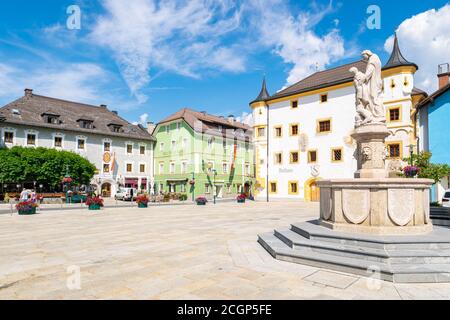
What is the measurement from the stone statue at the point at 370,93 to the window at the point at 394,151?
21198 mm

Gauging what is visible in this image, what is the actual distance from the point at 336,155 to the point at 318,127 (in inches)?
143

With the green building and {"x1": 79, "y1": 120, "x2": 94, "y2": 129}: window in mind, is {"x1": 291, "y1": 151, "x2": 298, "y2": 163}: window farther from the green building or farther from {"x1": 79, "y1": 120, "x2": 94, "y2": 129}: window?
{"x1": 79, "y1": 120, "x2": 94, "y2": 129}: window

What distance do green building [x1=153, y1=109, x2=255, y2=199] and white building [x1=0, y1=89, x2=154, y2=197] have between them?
9.95 ft

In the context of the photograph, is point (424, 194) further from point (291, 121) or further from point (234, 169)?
point (234, 169)

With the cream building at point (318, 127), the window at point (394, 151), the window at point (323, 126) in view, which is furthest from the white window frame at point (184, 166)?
the window at point (394, 151)

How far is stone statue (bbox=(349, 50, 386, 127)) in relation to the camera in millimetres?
8508

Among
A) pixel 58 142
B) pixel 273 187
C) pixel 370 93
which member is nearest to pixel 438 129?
pixel 273 187

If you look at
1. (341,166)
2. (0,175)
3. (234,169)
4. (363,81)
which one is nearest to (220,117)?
(234,169)

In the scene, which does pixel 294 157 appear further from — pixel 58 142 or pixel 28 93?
pixel 28 93

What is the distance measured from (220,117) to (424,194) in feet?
157

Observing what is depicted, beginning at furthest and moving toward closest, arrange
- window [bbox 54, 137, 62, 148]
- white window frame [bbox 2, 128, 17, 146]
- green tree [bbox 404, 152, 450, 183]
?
window [bbox 54, 137, 62, 148], white window frame [bbox 2, 128, 17, 146], green tree [bbox 404, 152, 450, 183]

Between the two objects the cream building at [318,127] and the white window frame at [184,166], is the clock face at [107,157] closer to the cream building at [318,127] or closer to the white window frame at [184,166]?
the white window frame at [184,166]

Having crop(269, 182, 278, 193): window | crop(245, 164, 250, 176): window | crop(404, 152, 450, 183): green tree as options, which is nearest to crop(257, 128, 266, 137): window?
crop(269, 182, 278, 193): window

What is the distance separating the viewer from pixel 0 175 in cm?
2972
